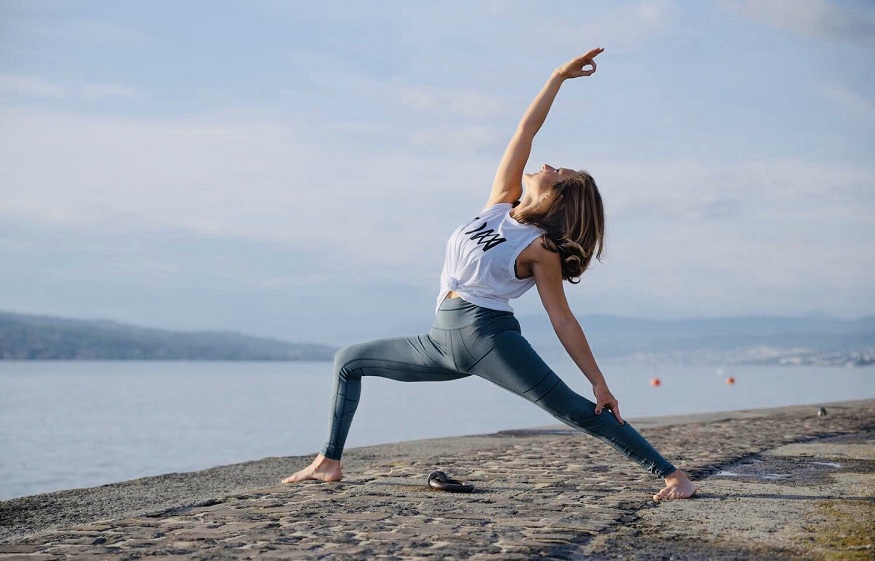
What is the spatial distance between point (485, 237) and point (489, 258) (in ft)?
0.42

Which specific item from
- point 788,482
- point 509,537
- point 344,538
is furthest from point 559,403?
point 788,482

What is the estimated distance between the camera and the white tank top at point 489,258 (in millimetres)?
4988

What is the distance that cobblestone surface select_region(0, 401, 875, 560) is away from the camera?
396 cm

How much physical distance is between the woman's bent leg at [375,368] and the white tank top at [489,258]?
382 mm

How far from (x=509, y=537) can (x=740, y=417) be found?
947cm

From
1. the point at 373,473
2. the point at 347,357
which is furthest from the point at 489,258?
the point at 373,473

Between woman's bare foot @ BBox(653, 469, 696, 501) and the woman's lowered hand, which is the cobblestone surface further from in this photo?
the woman's lowered hand

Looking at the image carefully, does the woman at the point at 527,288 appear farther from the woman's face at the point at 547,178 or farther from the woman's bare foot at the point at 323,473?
the woman's bare foot at the point at 323,473

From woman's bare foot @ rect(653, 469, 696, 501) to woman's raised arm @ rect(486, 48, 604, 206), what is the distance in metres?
1.75

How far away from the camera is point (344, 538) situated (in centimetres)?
419

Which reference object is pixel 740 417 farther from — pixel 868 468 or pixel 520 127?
pixel 520 127

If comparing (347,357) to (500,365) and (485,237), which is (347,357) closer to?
(500,365)

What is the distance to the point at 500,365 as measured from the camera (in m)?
5.03

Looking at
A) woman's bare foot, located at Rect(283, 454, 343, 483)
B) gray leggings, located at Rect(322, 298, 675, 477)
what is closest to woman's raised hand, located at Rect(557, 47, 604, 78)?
gray leggings, located at Rect(322, 298, 675, 477)
